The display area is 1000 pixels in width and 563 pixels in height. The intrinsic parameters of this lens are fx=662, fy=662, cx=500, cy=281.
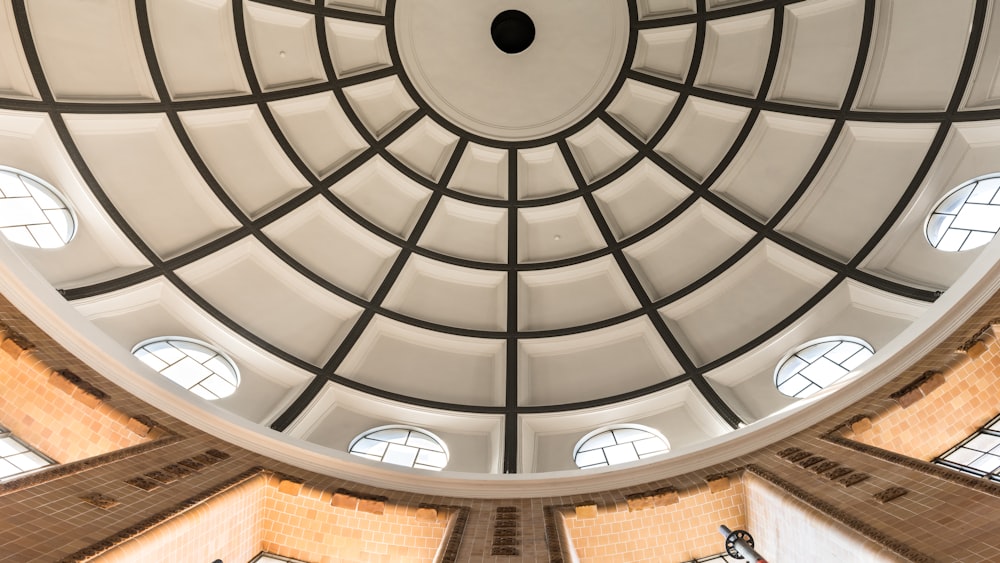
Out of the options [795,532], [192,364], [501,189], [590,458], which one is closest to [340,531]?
[192,364]

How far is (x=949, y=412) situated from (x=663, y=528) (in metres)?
5.13

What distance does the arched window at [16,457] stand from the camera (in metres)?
9.91

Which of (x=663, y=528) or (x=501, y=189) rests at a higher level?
(x=501, y=189)

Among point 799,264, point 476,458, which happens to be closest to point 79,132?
point 476,458

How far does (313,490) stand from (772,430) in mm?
8488

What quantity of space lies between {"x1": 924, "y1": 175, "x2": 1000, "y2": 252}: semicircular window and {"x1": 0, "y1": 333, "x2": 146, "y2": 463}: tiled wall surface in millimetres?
16623

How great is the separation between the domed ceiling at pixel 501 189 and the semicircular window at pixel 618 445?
31 centimetres

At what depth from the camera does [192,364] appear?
14398 mm

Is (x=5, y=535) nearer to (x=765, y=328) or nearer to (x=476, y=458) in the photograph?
→ (x=476, y=458)

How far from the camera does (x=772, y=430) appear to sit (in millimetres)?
12469

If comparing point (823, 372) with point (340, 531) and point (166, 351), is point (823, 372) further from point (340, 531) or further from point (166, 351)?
point (166, 351)

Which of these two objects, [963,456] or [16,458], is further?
[963,456]

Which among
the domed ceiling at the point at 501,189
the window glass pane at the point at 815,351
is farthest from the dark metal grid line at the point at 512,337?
the window glass pane at the point at 815,351

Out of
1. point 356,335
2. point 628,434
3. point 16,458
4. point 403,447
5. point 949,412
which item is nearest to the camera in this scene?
point 16,458
